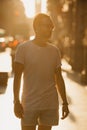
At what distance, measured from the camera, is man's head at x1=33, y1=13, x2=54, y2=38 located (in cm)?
546

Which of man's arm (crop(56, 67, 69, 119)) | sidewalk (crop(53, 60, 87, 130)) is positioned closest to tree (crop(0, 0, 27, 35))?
sidewalk (crop(53, 60, 87, 130))

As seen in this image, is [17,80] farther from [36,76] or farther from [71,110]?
[71,110]

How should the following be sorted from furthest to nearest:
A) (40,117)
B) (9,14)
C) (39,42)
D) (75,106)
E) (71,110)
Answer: (9,14), (75,106), (71,110), (40,117), (39,42)

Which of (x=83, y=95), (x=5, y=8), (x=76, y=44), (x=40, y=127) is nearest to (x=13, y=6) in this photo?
(x=5, y=8)

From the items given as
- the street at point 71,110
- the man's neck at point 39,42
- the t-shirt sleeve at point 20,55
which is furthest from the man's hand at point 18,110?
the street at point 71,110

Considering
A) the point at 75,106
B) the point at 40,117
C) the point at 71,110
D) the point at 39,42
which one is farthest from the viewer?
the point at 75,106

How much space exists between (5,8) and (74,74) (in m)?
117

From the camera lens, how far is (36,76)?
5.47m

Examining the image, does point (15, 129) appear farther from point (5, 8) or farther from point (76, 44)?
point (5, 8)

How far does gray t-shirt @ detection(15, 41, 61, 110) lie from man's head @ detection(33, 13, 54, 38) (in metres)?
0.13

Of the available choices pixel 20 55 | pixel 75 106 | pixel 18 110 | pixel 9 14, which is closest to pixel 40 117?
pixel 18 110

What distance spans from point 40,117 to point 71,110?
7.69 metres

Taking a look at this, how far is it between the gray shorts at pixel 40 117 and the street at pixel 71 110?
189 inches

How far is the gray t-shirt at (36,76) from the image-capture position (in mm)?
5449
